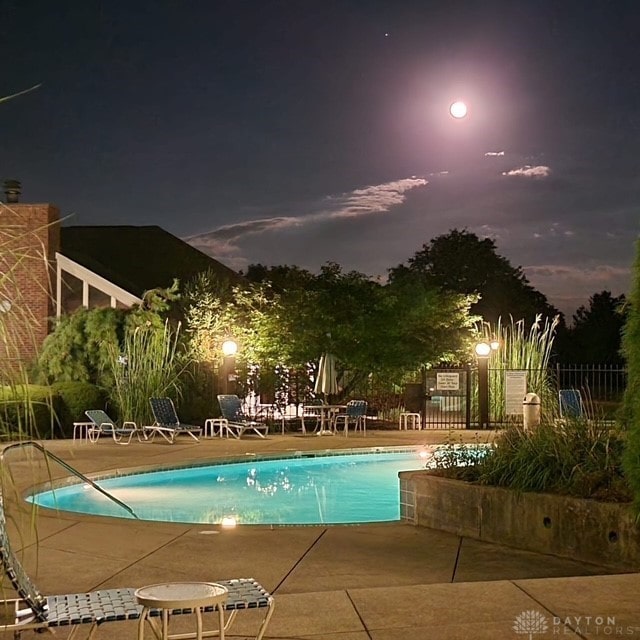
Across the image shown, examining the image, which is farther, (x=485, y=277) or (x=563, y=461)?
(x=485, y=277)

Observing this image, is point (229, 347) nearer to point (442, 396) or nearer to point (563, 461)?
point (442, 396)

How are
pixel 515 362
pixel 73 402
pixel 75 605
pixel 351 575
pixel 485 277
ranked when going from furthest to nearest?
pixel 485 277 → pixel 515 362 → pixel 73 402 → pixel 351 575 → pixel 75 605

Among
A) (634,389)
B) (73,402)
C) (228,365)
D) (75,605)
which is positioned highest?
(228,365)

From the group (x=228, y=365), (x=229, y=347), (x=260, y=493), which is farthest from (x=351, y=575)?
(x=228, y=365)

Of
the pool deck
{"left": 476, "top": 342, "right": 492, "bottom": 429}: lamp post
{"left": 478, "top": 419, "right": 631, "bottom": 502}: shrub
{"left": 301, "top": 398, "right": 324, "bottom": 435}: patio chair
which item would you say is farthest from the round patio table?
{"left": 476, "top": 342, "right": 492, "bottom": 429}: lamp post

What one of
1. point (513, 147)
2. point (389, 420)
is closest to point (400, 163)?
point (513, 147)

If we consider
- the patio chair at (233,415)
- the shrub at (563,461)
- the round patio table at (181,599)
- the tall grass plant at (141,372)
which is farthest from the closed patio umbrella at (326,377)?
the round patio table at (181,599)

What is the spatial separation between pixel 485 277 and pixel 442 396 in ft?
73.1

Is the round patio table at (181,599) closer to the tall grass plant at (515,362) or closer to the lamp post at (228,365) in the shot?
the lamp post at (228,365)

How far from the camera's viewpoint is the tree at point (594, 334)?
37.8 meters

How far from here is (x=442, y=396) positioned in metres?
18.9

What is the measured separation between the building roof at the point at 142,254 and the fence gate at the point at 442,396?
24.1 ft

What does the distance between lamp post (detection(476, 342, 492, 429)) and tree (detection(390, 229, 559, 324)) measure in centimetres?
2187

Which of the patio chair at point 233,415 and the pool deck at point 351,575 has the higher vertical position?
the patio chair at point 233,415
